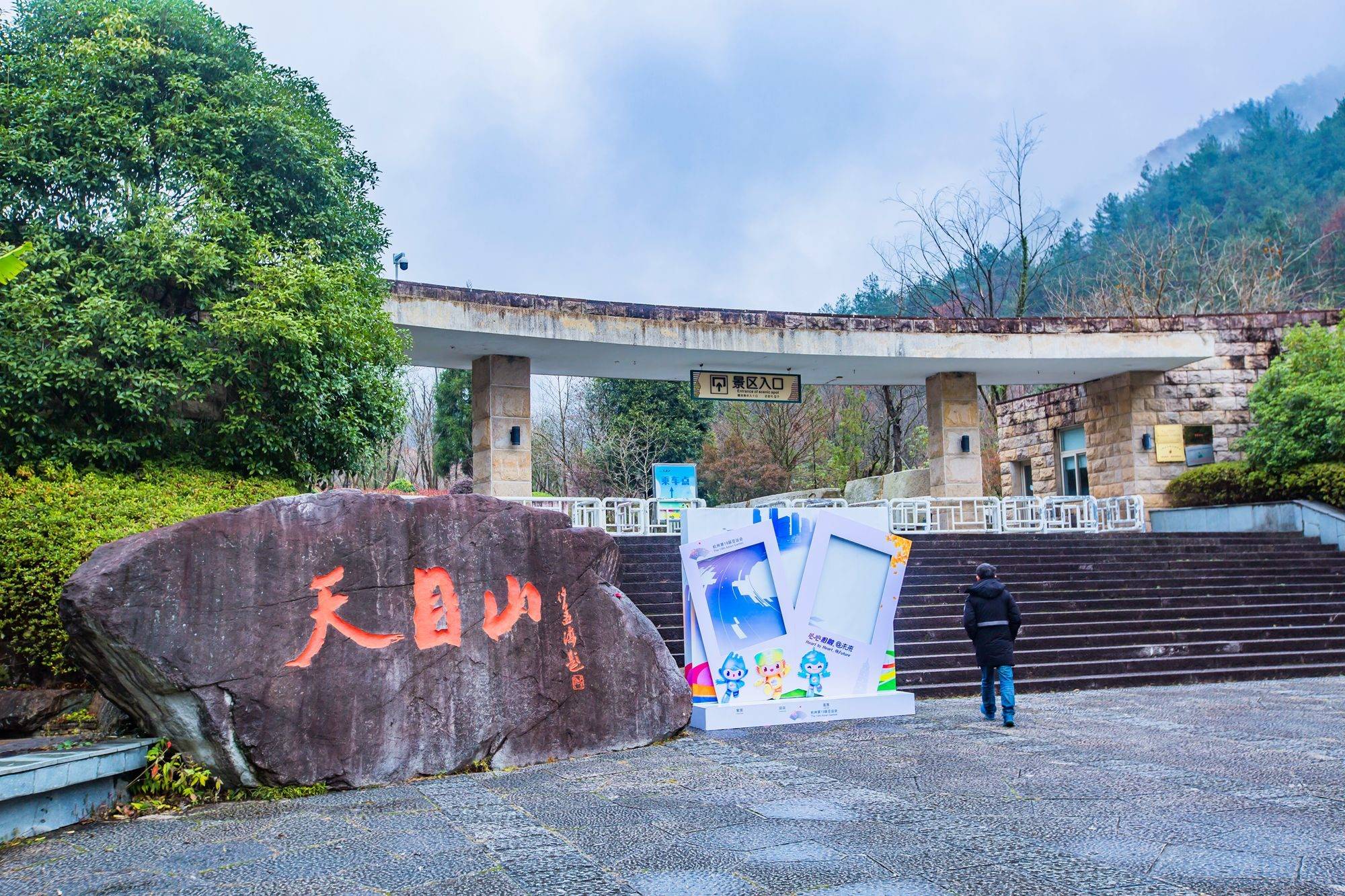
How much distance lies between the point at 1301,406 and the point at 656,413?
18.0 metres

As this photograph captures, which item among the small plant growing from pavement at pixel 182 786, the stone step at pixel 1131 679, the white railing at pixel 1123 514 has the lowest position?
the stone step at pixel 1131 679

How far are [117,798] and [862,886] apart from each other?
4.50 m

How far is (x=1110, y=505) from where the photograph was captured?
1886 cm

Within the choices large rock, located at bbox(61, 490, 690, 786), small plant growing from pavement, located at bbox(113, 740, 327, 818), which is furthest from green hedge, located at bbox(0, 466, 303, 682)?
small plant growing from pavement, located at bbox(113, 740, 327, 818)

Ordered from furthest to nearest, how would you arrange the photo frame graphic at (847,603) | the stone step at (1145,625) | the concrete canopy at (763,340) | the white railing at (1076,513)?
the white railing at (1076,513) → the concrete canopy at (763,340) → the stone step at (1145,625) → the photo frame graphic at (847,603)

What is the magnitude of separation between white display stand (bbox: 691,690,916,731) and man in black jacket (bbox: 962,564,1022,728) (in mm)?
685

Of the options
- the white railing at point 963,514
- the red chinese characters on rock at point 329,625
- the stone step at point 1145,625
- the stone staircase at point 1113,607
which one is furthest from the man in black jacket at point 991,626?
the white railing at point 963,514

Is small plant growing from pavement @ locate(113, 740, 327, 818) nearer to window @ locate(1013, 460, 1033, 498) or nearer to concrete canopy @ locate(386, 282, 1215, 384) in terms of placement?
concrete canopy @ locate(386, 282, 1215, 384)

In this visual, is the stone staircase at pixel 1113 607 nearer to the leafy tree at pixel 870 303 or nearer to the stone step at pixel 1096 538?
the stone step at pixel 1096 538

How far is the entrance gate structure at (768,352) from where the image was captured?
15578 millimetres

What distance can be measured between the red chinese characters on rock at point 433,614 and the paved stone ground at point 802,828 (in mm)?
923

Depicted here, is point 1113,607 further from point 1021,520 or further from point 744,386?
point 744,386

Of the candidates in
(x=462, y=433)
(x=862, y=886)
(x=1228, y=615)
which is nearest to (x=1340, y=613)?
(x=1228, y=615)

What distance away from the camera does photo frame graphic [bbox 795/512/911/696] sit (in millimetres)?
8781
